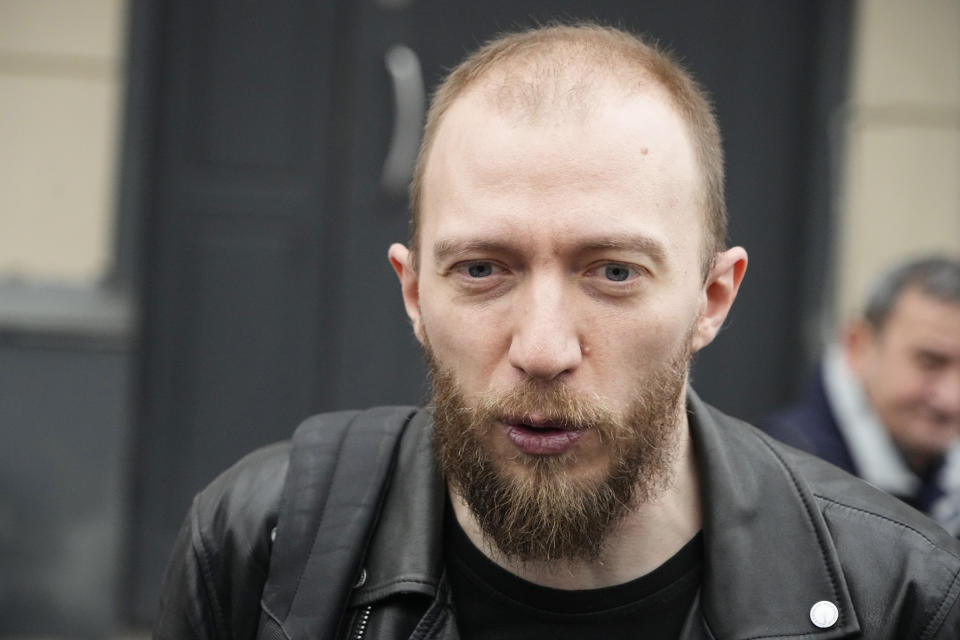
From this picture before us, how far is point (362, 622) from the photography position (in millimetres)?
2135

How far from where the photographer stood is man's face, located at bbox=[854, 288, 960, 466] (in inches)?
153

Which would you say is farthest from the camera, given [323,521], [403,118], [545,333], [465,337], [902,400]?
[403,118]

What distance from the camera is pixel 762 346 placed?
536cm

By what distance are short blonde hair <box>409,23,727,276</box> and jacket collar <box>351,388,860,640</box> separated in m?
0.34

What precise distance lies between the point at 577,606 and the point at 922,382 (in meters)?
2.13

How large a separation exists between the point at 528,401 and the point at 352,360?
3206 mm

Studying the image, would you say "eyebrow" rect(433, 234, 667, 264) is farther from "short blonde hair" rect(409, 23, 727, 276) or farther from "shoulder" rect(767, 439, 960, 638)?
"shoulder" rect(767, 439, 960, 638)

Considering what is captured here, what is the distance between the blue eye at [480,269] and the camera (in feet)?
6.84

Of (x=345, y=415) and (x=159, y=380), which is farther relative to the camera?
(x=159, y=380)

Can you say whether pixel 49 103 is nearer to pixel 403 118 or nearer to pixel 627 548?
pixel 403 118

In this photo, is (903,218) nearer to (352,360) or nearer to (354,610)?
(352,360)

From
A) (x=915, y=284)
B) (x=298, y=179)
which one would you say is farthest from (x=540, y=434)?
(x=298, y=179)

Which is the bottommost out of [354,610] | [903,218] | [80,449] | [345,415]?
[80,449]

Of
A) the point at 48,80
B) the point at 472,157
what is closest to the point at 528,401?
the point at 472,157
